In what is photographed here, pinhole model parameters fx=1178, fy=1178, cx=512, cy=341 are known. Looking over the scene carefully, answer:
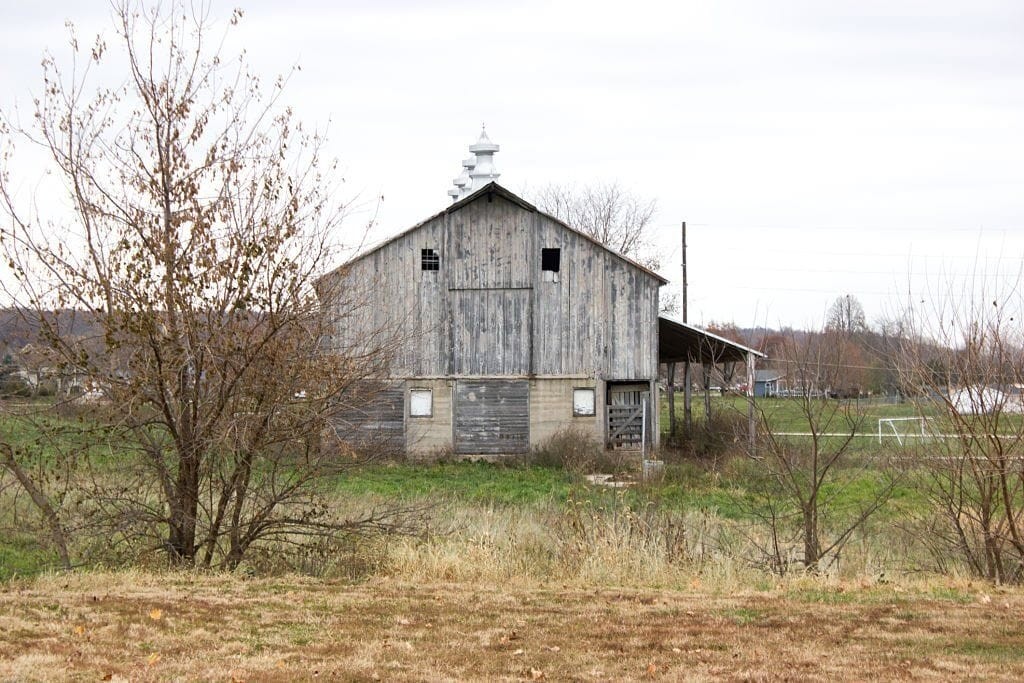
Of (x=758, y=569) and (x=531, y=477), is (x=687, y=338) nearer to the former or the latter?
(x=531, y=477)

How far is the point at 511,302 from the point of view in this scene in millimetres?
29906

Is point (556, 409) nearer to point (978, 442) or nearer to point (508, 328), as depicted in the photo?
point (508, 328)

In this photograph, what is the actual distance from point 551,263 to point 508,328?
2.00 metres

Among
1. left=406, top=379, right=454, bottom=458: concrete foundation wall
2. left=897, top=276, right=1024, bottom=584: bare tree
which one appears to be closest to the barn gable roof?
left=406, top=379, right=454, bottom=458: concrete foundation wall

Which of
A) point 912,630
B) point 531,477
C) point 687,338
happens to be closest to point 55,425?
point 912,630

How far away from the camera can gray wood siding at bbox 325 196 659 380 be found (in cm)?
2988

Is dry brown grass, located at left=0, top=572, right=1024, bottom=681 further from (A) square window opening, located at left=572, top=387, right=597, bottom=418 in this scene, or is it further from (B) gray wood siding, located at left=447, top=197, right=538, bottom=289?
(B) gray wood siding, located at left=447, top=197, right=538, bottom=289

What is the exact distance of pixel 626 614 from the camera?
10758mm

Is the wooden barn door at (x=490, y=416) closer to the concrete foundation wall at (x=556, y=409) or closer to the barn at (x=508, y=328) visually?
the barn at (x=508, y=328)

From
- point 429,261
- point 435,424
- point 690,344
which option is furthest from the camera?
point 690,344

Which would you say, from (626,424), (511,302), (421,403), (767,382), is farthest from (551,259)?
(767,382)

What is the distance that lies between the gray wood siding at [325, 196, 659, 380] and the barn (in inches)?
1.0

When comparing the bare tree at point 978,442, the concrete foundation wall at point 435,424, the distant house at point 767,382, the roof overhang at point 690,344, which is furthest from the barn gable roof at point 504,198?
the distant house at point 767,382

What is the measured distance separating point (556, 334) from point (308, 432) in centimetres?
1721
